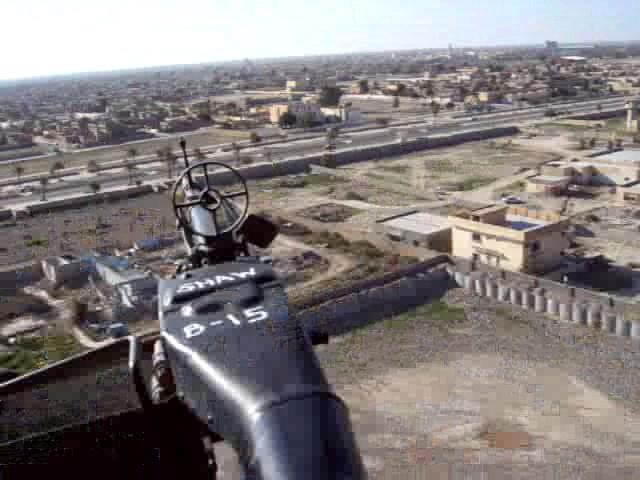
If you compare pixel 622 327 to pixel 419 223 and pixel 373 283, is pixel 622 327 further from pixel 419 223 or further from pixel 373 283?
pixel 419 223

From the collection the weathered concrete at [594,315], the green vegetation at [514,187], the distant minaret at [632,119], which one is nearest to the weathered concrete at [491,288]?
the weathered concrete at [594,315]

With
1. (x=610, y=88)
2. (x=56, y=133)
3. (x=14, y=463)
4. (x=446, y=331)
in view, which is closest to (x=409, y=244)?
(x=446, y=331)

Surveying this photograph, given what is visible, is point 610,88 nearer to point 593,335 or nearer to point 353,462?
point 593,335

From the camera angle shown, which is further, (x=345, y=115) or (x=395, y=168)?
(x=345, y=115)

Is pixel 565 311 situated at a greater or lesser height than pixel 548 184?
lesser

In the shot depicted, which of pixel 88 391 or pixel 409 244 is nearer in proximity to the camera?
pixel 88 391

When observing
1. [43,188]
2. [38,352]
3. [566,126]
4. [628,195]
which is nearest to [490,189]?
[628,195]
